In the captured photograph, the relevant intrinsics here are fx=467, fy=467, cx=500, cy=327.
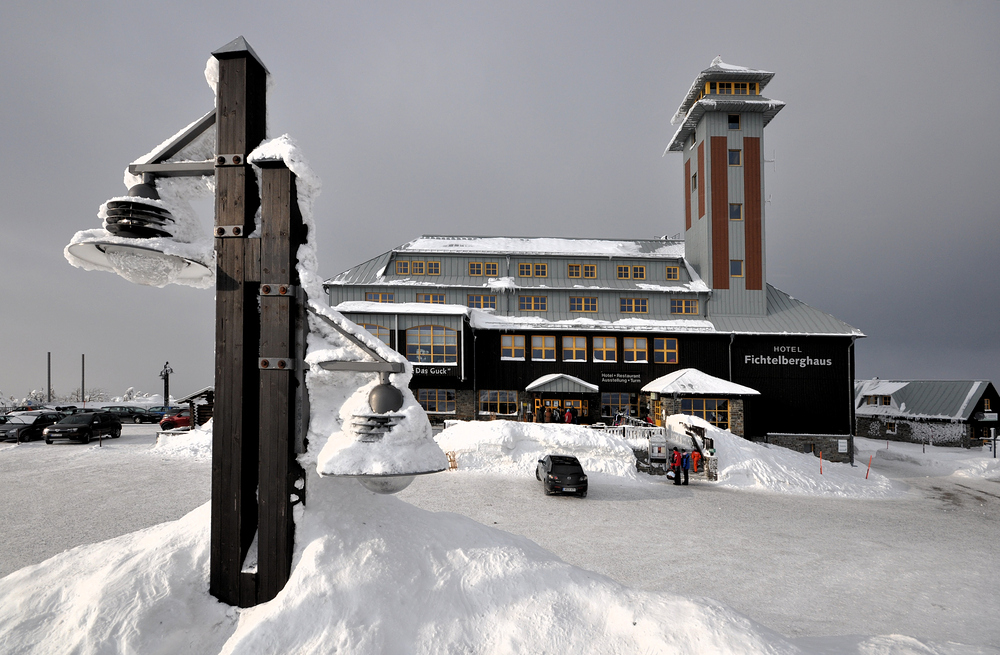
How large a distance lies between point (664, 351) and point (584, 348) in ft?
16.1

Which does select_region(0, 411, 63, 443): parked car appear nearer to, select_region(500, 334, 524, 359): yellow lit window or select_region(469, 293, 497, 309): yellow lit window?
select_region(469, 293, 497, 309): yellow lit window

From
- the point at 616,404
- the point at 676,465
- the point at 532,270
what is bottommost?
the point at 676,465

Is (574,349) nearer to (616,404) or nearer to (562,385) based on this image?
(562,385)

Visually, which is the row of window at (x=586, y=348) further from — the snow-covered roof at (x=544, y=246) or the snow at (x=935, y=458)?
the snow at (x=935, y=458)

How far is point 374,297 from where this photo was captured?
29.5 m

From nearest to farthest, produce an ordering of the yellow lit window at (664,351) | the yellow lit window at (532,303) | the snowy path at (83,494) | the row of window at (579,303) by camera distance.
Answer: the snowy path at (83,494), the yellow lit window at (664,351), the row of window at (579,303), the yellow lit window at (532,303)

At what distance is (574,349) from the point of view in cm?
2905

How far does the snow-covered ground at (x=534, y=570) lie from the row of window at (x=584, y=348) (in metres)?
9.87

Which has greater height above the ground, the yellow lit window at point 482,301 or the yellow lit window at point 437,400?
the yellow lit window at point 482,301

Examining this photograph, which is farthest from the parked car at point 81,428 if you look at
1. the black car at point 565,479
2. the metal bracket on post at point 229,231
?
the metal bracket on post at point 229,231

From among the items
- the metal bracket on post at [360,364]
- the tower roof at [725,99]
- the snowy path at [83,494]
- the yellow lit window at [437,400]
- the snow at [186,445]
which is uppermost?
the tower roof at [725,99]

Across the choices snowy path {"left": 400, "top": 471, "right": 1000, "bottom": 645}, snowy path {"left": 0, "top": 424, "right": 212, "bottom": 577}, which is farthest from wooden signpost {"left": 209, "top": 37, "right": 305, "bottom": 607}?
snowy path {"left": 0, "top": 424, "right": 212, "bottom": 577}

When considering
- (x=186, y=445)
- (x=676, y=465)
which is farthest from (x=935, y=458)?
(x=186, y=445)

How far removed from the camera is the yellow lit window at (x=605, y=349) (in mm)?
28984
